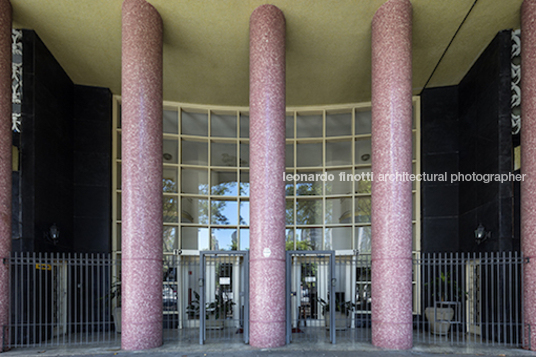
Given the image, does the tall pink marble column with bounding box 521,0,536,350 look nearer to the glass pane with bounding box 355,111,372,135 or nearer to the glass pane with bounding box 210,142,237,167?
the glass pane with bounding box 355,111,372,135

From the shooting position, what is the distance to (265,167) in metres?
10.0

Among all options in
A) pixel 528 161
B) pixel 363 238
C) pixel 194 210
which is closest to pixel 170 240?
pixel 194 210

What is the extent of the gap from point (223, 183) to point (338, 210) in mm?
4172

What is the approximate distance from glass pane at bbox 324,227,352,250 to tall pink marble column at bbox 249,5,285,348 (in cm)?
524

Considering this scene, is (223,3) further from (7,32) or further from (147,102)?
(7,32)

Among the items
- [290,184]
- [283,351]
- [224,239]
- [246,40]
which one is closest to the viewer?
[283,351]

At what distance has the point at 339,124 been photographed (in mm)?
15609

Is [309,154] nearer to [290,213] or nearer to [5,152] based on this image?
[290,213]

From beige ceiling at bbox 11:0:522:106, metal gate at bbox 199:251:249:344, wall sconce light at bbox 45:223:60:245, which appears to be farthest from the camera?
wall sconce light at bbox 45:223:60:245

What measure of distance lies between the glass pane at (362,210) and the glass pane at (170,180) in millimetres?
6280

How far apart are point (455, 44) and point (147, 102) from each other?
8.28m

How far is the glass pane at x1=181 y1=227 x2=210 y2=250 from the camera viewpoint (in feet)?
48.4

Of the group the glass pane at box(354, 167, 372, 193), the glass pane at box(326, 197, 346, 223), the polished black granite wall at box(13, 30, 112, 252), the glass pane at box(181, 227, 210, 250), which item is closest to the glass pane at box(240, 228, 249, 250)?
the glass pane at box(181, 227, 210, 250)

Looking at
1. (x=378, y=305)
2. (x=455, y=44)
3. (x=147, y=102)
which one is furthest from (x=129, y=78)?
(x=455, y=44)
